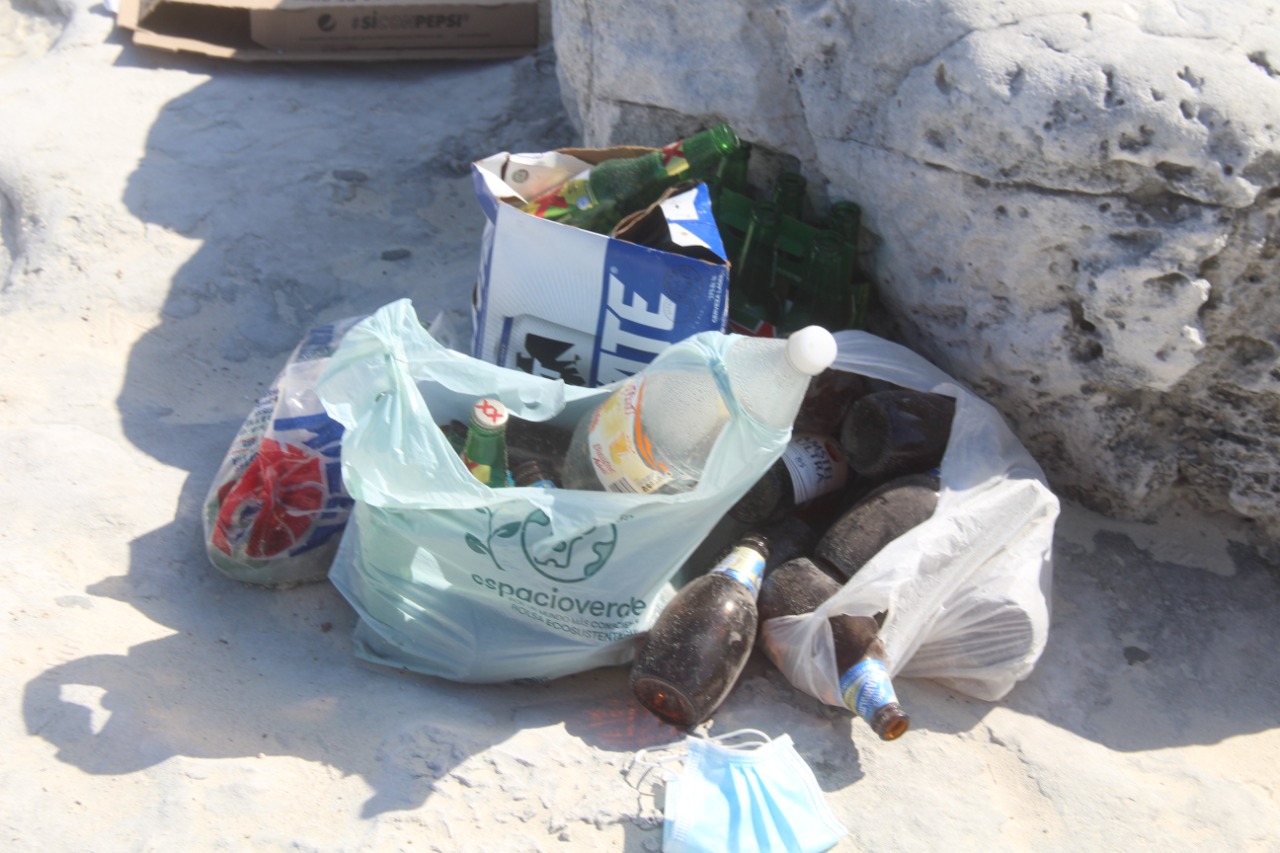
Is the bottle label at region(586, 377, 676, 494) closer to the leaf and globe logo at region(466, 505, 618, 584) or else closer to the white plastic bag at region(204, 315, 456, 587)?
the leaf and globe logo at region(466, 505, 618, 584)

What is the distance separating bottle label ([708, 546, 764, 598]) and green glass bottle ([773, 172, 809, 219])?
0.68 metres

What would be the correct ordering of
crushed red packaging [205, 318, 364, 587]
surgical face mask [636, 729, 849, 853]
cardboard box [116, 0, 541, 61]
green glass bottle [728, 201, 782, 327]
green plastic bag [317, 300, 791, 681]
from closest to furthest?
surgical face mask [636, 729, 849, 853]
green plastic bag [317, 300, 791, 681]
crushed red packaging [205, 318, 364, 587]
green glass bottle [728, 201, 782, 327]
cardboard box [116, 0, 541, 61]

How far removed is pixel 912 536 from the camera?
5.36 ft

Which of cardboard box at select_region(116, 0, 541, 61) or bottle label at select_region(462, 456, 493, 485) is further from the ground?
cardboard box at select_region(116, 0, 541, 61)

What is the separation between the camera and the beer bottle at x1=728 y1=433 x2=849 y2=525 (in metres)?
1.84

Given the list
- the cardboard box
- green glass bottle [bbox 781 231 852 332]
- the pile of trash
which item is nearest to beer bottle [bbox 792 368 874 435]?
the pile of trash

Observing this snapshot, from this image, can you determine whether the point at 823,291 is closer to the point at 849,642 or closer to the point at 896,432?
the point at 896,432

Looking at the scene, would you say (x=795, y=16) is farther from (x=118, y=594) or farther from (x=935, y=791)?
(x=118, y=594)

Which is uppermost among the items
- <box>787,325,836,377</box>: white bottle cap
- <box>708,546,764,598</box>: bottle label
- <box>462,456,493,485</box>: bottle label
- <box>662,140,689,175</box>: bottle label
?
<box>662,140,689,175</box>: bottle label

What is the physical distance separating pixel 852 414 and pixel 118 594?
1.20 meters

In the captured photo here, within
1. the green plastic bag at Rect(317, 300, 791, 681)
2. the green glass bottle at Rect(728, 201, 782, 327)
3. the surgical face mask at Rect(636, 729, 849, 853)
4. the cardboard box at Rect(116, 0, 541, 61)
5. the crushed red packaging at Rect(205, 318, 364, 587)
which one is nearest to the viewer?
the surgical face mask at Rect(636, 729, 849, 853)

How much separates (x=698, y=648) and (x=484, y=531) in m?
0.34

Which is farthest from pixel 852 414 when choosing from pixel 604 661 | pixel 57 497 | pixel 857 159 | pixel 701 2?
pixel 57 497

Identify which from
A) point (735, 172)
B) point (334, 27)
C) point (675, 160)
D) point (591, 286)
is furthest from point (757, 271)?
point (334, 27)
